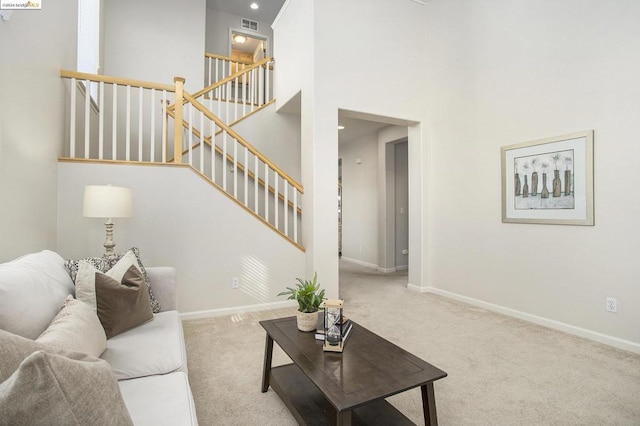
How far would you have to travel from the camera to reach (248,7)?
6.78 metres

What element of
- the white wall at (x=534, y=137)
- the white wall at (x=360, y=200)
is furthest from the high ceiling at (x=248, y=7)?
the white wall at (x=534, y=137)

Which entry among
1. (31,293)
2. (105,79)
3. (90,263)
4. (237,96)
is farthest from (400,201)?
(31,293)

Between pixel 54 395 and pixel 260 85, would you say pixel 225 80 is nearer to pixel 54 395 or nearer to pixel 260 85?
pixel 260 85

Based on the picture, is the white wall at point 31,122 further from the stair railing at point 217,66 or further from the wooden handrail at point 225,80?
the stair railing at point 217,66

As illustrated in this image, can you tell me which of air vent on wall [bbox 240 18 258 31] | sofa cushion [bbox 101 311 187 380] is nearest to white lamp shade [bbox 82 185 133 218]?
sofa cushion [bbox 101 311 187 380]

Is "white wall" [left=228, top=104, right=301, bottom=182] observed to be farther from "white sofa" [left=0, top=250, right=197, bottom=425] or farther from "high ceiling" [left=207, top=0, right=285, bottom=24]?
"white sofa" [left=0, top=250, right=197, bottom=425]

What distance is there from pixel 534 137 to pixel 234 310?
11.5 feet

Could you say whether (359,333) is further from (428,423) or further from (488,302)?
(488,302)

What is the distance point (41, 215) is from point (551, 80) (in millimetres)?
4521

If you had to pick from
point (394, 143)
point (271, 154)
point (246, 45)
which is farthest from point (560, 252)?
point (246, 45)

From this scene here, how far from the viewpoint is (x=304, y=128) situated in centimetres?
403

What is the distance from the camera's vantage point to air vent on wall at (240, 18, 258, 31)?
7152mm

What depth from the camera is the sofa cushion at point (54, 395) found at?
58 centimetres

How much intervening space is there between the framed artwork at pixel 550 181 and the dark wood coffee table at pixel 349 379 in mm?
2392
